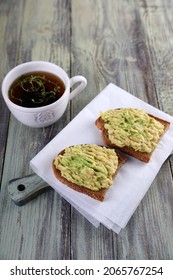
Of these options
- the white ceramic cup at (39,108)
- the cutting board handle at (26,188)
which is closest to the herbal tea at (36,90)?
the white ceramic cup at (39,108)

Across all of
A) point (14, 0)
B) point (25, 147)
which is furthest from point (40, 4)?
point (25, 147)

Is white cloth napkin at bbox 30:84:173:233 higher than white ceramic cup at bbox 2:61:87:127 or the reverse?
the reverse

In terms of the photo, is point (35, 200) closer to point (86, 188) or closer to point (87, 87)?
point (86, 188)

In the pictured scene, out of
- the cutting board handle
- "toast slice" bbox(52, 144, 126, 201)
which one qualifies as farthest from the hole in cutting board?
"toast slice" bbox(52, 144, 126, 201)

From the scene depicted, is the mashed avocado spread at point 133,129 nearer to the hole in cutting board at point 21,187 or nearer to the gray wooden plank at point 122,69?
the gray wooden plank at point 122,69

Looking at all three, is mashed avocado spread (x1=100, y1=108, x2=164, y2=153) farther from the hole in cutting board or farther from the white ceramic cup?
the hole in cutting board
